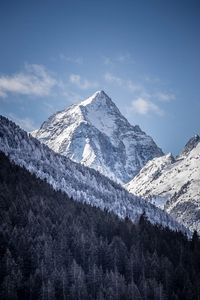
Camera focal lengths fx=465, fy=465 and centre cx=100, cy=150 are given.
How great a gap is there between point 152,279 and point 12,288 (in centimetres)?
4994

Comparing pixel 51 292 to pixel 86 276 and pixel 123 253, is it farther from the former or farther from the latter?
pixel 123 253

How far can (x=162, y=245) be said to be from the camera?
17938 centimetres

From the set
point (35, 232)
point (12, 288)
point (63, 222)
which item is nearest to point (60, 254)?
point (35, 232)

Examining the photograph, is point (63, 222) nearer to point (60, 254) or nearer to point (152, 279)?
point (60, 254)

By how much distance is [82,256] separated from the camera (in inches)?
6156

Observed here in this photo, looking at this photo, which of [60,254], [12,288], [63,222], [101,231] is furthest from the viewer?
[101,231]

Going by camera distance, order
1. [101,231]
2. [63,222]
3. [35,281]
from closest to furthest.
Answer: [35,281], [63,222], [101,231]

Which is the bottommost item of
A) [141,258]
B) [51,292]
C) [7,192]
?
[51,292]

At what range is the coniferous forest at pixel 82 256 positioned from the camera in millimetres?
126250

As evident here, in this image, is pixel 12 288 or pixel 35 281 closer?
pixel 12 288

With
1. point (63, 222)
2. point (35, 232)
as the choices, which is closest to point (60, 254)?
point (35, 232)

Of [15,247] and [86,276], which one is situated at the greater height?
[15,247]

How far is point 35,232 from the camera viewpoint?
158 metres

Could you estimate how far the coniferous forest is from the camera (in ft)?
414
